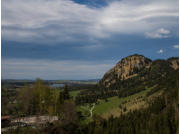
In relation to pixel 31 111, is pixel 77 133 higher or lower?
lower

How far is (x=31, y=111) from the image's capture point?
48094mm

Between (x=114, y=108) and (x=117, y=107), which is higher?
(x=117, y=107)

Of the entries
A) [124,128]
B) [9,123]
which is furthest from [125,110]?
[9,123]

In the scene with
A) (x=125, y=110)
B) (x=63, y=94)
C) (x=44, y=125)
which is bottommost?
(x=125, y=110)

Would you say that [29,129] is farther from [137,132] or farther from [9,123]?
[137,132]

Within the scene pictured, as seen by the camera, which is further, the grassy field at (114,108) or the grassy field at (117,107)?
the grassy field at (117,107)

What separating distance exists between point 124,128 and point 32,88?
30.4m

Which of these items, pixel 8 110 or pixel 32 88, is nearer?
pixel 32 88

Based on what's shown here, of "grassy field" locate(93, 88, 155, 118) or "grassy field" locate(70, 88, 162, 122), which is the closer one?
"grassy field" locate(70, 88, 162, 122)

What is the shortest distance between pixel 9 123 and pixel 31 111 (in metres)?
7.23

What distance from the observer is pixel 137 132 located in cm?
5553

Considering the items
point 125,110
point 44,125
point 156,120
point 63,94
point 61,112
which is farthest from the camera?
point 125,110

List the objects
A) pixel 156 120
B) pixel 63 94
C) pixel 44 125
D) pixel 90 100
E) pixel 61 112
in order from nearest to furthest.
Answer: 1. pixel 44 125
2. pixel 61 112
3. pixel 63 94
4. pixel 156 120
5. pixel 90 100

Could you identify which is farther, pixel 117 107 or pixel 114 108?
pixel 117 107
